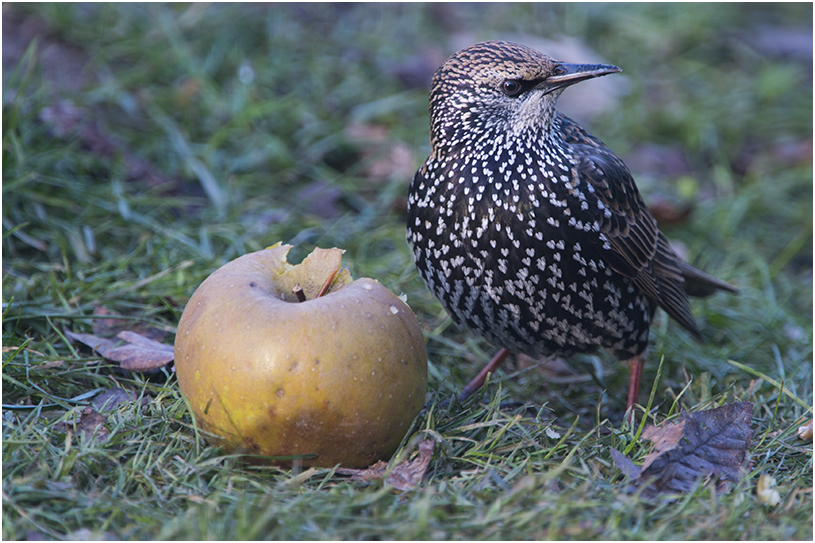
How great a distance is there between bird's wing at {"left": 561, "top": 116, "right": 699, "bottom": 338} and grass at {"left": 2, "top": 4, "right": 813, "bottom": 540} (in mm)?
362

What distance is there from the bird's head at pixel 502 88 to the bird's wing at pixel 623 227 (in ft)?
0.85

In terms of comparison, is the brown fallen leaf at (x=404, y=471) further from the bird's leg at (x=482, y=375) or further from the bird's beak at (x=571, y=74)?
the bird's beak at (x=571, y=74)

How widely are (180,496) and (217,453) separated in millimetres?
219

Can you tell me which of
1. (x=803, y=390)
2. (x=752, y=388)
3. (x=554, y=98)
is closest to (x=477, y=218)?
(x=554, y=98)

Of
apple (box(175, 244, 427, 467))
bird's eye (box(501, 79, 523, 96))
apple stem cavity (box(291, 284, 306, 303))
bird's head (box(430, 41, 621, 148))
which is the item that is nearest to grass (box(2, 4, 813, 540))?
apple (box(175, 244, 427, 467))

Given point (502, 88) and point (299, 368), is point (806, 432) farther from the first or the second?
point (299, 368)

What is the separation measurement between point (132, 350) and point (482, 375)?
1.47 m

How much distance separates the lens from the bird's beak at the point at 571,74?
303cm

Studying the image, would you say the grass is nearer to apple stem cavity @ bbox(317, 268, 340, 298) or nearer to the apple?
the apple

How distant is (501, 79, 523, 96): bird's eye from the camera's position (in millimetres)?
3104

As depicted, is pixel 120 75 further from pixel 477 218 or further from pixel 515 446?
pixel 515 446

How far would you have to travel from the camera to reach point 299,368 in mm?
2352

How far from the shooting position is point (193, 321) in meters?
2.53

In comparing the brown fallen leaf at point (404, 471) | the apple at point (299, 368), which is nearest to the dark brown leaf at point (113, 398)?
the apple at point (299, 368)
